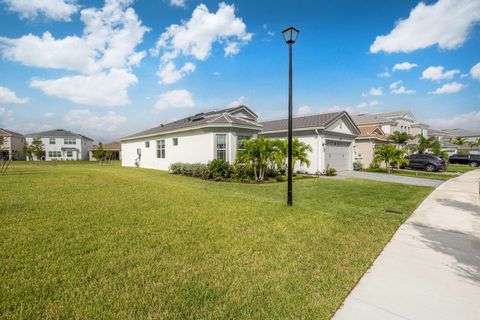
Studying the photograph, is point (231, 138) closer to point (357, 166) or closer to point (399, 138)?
point (357, 166)

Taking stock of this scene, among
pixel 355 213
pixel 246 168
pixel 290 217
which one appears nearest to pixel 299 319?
pixel 290 217

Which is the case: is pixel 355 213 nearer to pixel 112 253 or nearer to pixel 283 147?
pixel 112 253

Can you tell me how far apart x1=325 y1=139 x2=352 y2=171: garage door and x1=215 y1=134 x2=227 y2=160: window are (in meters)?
8.55

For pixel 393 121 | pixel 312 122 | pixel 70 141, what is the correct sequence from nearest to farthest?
pixel 312 122 → pixel 393 121 → pixel 70 141

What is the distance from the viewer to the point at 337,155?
1986cm

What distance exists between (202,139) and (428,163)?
21285 mm

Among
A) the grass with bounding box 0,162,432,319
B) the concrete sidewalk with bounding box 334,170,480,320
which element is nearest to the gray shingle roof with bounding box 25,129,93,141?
the grass with bounding box 0,162,432,319

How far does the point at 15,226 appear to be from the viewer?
16.0 feet

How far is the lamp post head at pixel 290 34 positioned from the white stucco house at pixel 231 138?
28.0 ft

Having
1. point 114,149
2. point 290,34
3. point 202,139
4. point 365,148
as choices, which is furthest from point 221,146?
point 114,149

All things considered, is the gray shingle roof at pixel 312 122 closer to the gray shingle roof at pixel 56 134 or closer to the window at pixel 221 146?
the window at pixel 221 146

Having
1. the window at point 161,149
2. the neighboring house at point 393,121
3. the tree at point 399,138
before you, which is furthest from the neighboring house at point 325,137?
the neighboring house at point 393,121

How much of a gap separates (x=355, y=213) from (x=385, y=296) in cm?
393

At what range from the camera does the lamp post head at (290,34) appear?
6637 millimetres
